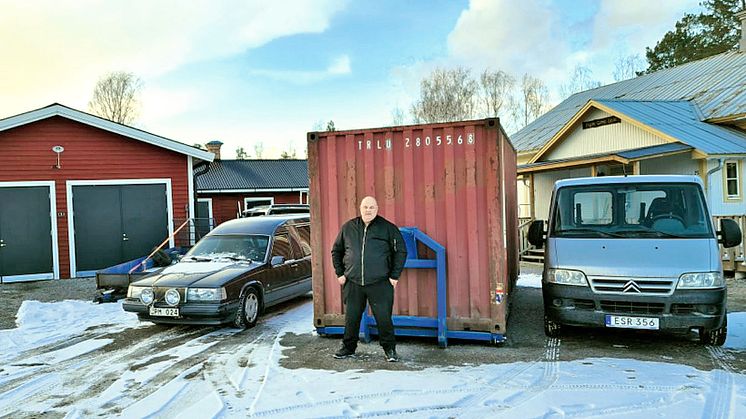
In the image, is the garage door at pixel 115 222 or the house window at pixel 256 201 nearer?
the garage door at pixel 115 222

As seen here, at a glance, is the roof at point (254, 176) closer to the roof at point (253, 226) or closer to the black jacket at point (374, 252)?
the roof at point (253, 226)

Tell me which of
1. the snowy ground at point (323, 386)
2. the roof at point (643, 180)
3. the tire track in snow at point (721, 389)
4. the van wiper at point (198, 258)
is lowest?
the tire track in snow at point (721, 389)

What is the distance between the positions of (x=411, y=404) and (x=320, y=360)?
5.62ft

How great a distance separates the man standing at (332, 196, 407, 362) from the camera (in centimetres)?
586

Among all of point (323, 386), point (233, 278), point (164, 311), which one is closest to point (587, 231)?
point (323, 386)

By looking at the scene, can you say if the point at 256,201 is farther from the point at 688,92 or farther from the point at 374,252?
the point at 374,252

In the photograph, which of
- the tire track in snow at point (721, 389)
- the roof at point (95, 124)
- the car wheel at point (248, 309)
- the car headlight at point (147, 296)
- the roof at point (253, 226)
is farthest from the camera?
the roof at point (95, 124)

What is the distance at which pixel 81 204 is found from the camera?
47.7 feet

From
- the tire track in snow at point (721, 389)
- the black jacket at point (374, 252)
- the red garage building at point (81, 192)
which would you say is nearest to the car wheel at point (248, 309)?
the black jacket at point (374, 252)

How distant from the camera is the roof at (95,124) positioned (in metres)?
13.8

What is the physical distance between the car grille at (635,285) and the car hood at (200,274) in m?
4.69

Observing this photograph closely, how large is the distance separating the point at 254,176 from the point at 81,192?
15.4 metres

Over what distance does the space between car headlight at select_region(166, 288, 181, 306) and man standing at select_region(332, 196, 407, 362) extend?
8.64 ft

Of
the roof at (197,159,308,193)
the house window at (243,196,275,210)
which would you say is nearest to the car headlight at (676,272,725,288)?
the roof at (197,159,308,193)
